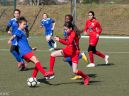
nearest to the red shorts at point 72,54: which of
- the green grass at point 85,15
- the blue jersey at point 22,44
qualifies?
the blue jersey at point 22,44

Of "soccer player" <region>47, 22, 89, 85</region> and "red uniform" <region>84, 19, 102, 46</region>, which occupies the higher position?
"soccer player" <region>47, 22, 89, 85</region>

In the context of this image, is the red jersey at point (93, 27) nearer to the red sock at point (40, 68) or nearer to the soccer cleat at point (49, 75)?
the soccer cleat at point (49, 75)

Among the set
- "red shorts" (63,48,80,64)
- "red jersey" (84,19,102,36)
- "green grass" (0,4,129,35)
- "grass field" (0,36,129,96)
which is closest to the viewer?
"grass field" (0,36,129,96)

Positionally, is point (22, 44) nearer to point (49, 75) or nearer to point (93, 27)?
point (49, 75)

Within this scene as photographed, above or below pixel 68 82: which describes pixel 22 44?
above

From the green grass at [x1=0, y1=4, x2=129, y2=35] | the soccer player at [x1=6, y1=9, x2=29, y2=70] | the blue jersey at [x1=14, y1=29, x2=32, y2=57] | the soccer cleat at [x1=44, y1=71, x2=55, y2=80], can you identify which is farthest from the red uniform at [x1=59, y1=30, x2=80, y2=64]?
the green grass at [x1=0, y1=4, x2=129, y2=35]

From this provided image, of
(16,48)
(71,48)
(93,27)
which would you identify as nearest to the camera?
(71,48)

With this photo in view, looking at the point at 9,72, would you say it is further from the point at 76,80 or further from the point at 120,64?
the point at 120,64

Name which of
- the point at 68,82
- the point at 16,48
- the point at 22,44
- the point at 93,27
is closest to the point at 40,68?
the point at 22,44

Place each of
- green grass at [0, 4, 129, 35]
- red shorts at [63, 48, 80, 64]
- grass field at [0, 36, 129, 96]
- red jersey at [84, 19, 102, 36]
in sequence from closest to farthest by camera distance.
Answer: grass field at [0, 36, 129, 96] < red shorts at [63, 48, 80, 64] < red jersey at [84, 19, 102, 36] < green grass at [0, 4, 129, 35]

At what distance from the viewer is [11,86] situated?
10.5 metres

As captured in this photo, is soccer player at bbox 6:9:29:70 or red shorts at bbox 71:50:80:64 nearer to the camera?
red shorts at bbox 71:50:80:64

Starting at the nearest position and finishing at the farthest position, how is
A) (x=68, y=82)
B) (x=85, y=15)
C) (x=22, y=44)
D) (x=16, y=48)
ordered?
(x=22, y=44), (x=68, y=82), (x=16, y=48), (x=85, y=15)

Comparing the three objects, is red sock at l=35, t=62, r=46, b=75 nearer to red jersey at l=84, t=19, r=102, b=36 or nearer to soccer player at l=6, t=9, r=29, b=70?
soccer player at l=6, t=9, r=29, b=70
